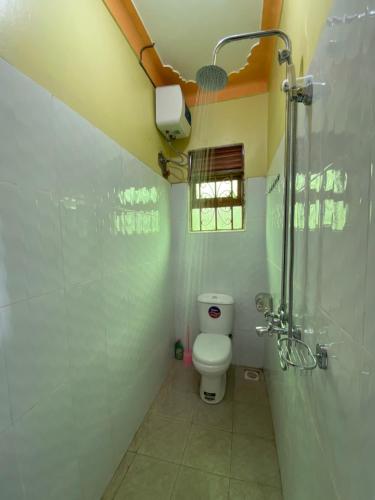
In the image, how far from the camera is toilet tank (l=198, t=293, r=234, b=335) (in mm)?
1957

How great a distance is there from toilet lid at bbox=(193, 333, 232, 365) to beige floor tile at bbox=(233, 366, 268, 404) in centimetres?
40

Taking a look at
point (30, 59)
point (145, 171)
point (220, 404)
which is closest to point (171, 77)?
point (145, 171)

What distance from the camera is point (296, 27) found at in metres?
0.95

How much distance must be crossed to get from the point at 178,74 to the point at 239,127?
657 millimetres

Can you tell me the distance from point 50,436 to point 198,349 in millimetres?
1060

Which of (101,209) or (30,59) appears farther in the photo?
(101,209)

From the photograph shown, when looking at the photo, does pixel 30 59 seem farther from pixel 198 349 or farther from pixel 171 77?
pixel 198 349

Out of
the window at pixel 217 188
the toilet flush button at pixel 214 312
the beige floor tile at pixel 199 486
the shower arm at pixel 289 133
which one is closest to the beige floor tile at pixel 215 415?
the beige floor tile at pixel 199 486

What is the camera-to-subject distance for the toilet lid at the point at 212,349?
1.57 metres

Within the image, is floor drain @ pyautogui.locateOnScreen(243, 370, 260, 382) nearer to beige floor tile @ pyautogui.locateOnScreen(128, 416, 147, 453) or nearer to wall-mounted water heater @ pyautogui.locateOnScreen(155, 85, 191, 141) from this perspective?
beige floor tile @ pyautogui.locateOnScreen(128, 416, 147, 453)

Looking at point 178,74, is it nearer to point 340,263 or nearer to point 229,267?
point 229,267

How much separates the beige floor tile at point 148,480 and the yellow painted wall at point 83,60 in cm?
186

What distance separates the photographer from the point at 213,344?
1.75 m

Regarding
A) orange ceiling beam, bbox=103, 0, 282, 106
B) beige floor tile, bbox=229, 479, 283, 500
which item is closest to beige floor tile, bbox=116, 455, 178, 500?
beige floor tile, bbox=229, 479, 283, 500
